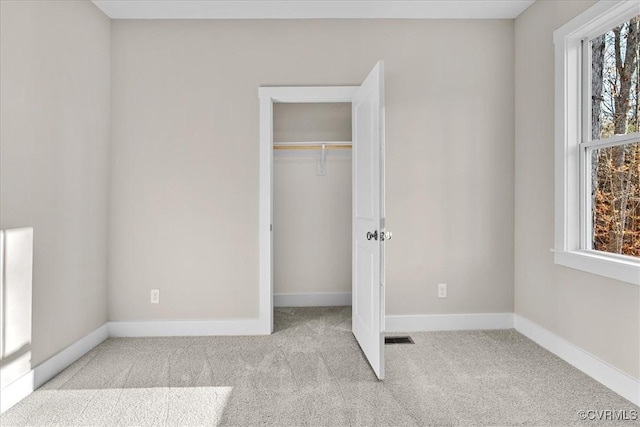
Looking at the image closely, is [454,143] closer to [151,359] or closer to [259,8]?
[259,8]

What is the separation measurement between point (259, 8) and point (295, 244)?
2300mm

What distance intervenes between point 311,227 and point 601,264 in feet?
8.64

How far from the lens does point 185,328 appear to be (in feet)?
10.7

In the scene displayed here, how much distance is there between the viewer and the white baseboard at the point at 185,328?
10.6 feet

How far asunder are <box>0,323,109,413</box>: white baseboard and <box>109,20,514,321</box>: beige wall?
314 mm

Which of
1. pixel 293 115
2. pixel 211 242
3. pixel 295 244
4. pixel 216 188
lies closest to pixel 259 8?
pixel 293 115

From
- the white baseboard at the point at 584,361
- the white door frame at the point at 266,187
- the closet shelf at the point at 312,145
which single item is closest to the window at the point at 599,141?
the white baseboard at the point at 584,361

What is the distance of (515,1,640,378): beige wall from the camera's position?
2.26 meters

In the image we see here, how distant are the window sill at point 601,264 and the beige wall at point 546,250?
0.17 ft

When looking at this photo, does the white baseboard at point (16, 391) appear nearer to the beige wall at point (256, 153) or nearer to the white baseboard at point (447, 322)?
the beige wall at point (256, 153)

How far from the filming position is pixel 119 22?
3236 millimetres

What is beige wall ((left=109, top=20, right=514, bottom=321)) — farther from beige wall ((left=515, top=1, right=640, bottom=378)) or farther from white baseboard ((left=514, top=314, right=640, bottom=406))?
white baseboard ((left=514, top=314, right=640, bottom=406))

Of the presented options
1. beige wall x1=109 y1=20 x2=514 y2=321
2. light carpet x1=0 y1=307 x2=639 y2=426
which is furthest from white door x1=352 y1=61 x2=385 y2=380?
beige wall x1=109 y1=20 x2=514 y2=321

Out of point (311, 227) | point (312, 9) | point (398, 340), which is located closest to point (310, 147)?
point (311, 227)
